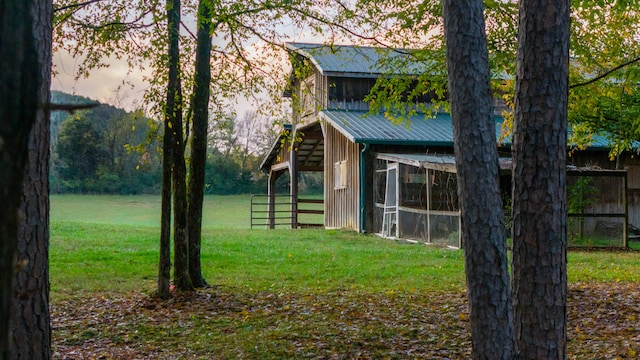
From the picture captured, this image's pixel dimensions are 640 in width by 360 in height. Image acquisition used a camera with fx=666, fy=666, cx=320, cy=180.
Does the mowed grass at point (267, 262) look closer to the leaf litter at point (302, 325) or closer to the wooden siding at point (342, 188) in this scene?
the leaf litter at point (302, 325)

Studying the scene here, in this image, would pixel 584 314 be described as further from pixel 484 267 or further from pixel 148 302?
pixel 148 302

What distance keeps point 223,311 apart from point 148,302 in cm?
127

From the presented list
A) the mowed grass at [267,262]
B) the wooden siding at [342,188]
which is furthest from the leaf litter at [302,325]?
the wooden siding at [342,188]

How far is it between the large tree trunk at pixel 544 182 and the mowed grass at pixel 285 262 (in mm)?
6038

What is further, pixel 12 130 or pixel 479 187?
pixel 479 187

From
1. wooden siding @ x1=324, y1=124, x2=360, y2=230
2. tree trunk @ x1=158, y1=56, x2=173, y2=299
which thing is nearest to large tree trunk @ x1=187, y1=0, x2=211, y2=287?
tree trunk @ x1=158, y1=56, x2=173, y2=299

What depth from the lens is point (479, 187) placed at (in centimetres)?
473

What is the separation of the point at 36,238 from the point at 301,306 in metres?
5.91

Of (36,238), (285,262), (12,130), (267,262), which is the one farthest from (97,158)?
(12,130)

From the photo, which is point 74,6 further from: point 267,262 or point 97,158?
point 97,158

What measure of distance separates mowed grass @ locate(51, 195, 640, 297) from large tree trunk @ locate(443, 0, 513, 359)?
5.97 meters

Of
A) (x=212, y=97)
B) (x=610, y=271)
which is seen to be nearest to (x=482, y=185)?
(x=212, y=97)

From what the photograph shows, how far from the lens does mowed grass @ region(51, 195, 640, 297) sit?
38.0 ft

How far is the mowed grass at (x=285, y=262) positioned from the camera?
11586 millimetres
